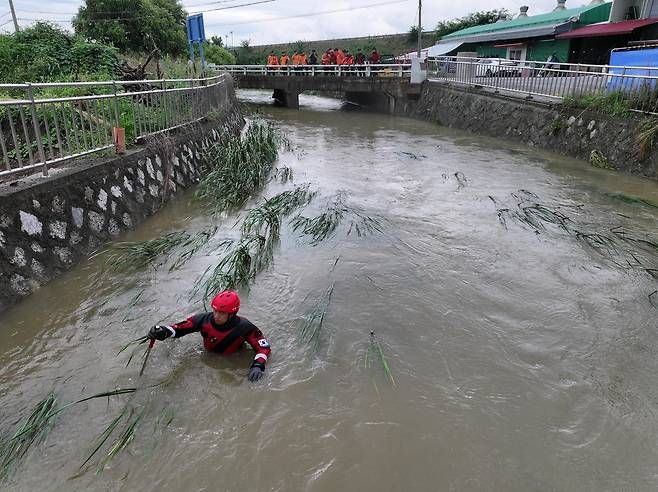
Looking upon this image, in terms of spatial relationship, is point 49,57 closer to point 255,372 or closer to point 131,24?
point 255,372

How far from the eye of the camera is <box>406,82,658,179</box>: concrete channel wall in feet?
33.7

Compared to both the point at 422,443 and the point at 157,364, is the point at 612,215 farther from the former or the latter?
the point at 157,364

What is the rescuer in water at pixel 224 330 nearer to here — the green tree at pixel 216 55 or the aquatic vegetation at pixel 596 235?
the aquatic vegetation at pixel 596 235

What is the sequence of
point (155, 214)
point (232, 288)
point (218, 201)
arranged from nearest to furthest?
point (232, 288) → point (155, 214) → point (218, 201)

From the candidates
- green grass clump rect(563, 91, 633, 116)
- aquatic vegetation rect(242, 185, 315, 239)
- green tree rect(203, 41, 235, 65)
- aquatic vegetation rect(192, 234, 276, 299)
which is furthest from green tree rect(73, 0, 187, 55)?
aquatic vegetation rect(192, 234, 276, 299)

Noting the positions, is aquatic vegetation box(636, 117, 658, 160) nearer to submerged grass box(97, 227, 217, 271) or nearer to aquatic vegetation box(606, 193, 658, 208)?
aquatic vegetation box(606, 193, 658, 208)

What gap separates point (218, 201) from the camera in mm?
8062

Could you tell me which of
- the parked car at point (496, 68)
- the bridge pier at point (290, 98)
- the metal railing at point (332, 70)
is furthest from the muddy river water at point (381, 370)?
the bridge pier at point (290, 98)

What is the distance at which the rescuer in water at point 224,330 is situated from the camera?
386cm

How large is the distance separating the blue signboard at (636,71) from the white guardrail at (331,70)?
38.4 ft

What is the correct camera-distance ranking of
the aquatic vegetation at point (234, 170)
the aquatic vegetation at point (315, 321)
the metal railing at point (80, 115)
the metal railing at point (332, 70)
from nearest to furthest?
the aquatic vegetation at point (315, 321)
the metal railing at point (80, 115)
the aquatic vegetation at point (234, 170)
the metal railing at point (332, 70)

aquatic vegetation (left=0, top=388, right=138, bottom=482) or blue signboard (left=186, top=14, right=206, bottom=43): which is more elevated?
blue signboard (left=186, top=14, right=206, bottom=43)

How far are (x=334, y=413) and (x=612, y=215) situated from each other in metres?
6.53

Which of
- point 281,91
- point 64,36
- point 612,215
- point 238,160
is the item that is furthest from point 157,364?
point 281,91
